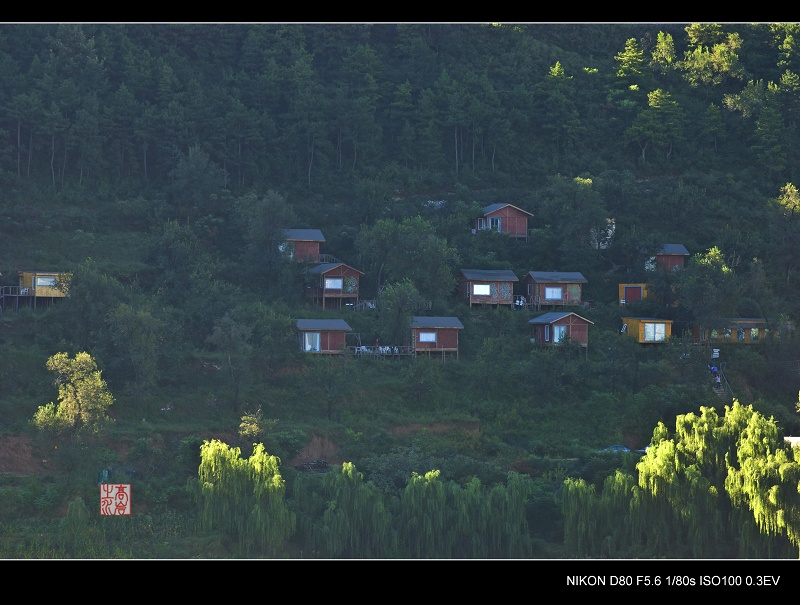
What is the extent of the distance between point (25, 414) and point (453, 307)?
20.4 meters

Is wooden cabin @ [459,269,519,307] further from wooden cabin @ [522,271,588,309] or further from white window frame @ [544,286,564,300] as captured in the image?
white window frame @ [544,286,564,300]

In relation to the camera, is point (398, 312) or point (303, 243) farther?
point (303, 243)

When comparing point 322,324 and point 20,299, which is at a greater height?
point 20,299

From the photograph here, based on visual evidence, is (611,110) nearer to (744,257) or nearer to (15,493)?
(744,257)

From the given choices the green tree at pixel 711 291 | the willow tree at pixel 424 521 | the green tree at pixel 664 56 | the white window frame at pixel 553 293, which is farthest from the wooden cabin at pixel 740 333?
the green tree at pixel 664 56

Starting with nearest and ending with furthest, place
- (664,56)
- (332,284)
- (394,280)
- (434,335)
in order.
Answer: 1. (434,335)
2. (394,280)
3. (332,284)
4. (664,56)

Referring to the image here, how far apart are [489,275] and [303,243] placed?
29.6 ft

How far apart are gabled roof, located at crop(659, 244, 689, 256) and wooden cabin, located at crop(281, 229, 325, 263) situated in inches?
661

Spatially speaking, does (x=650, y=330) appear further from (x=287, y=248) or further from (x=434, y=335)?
(x=287, y=248)

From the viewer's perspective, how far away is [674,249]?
57469mm

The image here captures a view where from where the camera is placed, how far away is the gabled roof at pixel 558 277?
54.2m

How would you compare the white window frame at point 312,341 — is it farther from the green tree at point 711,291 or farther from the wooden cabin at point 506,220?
the green tree at point 711,291

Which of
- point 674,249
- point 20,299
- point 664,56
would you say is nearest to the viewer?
point 20,299

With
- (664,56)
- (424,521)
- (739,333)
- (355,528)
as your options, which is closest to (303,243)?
(739,333)
